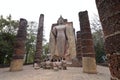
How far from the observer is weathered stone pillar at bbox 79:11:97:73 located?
26.3 feet

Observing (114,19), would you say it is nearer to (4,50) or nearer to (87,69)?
(87,69)

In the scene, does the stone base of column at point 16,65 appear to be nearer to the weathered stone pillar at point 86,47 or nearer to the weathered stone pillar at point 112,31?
the weathered stone pillar at point 86,47

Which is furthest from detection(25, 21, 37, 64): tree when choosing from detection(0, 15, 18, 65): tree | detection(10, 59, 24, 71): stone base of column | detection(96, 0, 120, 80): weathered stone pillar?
detection(96, 0, 120, 80): weathered stone pillar

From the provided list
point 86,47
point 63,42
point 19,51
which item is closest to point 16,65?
point 19,51

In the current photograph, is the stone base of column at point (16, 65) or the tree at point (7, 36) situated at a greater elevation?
the tree at point (7, 36)

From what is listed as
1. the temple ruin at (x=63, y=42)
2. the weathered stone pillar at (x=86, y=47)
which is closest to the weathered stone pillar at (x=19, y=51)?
the temple ruin at (x=63, y=42)

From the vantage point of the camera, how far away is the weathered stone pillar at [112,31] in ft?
3.61

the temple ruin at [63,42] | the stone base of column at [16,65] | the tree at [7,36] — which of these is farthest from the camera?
the tree at [7,36]

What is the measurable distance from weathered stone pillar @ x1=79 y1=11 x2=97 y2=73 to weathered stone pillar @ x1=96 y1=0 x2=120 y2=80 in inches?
275

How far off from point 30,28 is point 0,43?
1074 cm

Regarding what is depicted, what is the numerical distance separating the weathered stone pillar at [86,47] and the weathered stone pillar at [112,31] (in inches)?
275

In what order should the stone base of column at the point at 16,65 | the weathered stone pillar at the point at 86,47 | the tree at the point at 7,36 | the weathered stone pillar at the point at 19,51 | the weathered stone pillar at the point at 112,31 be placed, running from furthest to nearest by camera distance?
the tree at the point at 7,36, the weathered stone pillar at the point at 19,51, the stone base of column at the point at 16,65, the weathered stone pillar at the point at 86,47, the weathered stone pillar at the point at 112,31

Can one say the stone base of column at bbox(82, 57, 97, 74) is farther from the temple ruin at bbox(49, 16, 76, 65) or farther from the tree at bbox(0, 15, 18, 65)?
the tree at bbox(0, 15, 18, 65)

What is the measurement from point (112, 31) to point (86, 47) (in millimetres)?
7674
